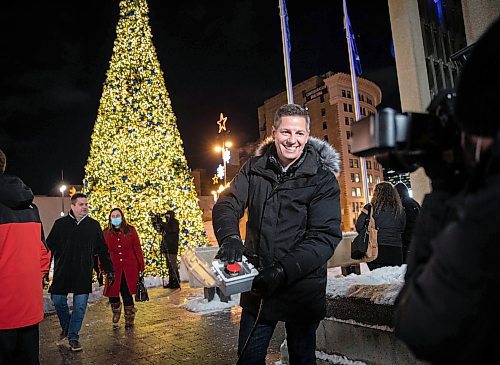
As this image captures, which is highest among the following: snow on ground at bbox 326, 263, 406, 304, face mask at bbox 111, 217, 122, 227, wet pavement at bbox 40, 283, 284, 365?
face mask at bbox 111, 217, 122, 227

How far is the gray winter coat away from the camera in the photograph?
9.50 feet

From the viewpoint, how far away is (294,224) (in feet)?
9.85

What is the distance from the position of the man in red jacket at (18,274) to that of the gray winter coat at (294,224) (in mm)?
2017

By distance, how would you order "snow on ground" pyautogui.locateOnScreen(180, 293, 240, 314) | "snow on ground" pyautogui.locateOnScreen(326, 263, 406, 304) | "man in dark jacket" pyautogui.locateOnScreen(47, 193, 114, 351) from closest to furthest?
"snow on ground" pyautogui.locateOnScreen(326, 263, 406, 304), "man in dark jacket" pyautogui.locateOnScreen(47, 193, 114, 351), "snow on ground" pyautogui.locateOnScreen(180, 293, 240, 314)

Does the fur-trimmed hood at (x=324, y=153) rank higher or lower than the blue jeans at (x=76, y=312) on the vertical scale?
higher

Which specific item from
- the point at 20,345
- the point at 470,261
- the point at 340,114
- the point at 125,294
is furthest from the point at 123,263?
the point at 340,114

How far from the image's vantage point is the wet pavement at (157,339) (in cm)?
598

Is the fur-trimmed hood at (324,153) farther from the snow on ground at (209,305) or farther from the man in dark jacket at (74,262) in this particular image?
the snow on ground at (209,305)

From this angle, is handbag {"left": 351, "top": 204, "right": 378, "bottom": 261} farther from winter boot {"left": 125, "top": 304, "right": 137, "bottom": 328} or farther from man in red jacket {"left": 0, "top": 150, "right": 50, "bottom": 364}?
winter boot {"left": 125, "top": 304, "right": 137, "bottom": 328}

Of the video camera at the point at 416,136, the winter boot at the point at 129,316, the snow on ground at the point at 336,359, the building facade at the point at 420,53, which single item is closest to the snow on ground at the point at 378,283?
the snow on ground at the point at 336,359

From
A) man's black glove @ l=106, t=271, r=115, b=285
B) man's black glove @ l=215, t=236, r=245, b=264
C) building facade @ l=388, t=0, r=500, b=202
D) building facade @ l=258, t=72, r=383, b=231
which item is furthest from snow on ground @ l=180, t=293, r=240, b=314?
building facade @ l=258, t=72, r=383, b=231

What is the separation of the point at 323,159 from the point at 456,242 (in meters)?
2.13

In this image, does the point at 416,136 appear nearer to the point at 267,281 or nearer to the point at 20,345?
the point at 267,281

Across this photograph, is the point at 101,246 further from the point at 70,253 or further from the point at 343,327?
the point at 343,327
